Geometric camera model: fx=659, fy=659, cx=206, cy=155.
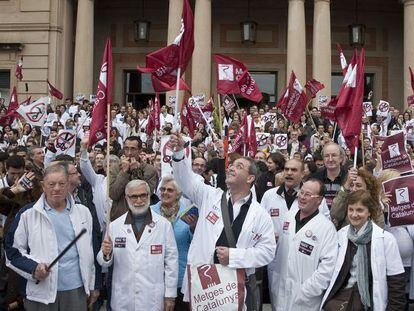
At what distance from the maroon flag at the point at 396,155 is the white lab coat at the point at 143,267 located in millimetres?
3363

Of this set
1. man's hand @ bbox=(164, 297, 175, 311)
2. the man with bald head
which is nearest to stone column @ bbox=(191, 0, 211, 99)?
the man with bald head

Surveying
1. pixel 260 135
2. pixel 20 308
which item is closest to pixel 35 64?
pixel 260 135

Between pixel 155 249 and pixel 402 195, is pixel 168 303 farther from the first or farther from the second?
pixel 402 195

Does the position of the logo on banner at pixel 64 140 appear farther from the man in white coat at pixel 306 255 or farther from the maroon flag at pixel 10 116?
the maroon flag at pixel 10 116

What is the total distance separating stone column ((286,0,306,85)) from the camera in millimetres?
23672

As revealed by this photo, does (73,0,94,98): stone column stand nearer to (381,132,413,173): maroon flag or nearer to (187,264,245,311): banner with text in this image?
(381,132,413,173): maroon flag

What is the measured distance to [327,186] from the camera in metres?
7.71

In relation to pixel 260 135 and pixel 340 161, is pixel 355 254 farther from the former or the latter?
pixel 260 135

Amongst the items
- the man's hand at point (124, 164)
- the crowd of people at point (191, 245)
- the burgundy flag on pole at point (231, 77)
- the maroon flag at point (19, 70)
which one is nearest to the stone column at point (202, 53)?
the maroon flag at point (19, 70)

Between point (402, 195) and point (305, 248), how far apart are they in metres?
1.29

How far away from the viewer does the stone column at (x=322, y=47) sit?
2373cm

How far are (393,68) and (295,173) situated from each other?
23.2m

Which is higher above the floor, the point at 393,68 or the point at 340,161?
the point at 393,68

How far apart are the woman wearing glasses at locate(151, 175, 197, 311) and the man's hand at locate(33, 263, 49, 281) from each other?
1424 millimetres
